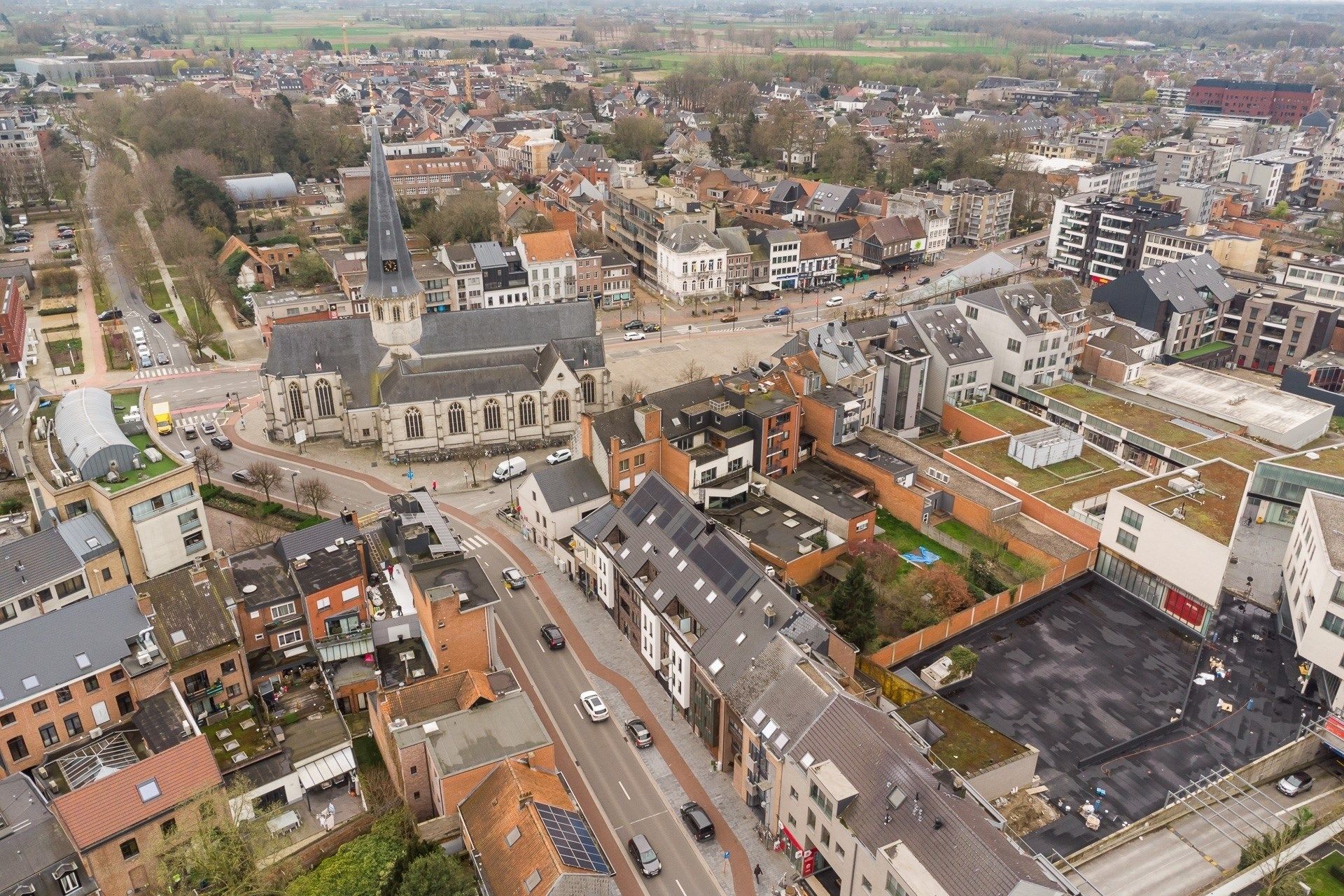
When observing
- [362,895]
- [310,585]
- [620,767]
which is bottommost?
[620,767]

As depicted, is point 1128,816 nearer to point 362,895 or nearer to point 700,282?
point 362,895

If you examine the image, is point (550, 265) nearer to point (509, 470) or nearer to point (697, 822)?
point (509, 470)

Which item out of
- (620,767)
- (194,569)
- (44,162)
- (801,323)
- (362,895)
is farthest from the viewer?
(44,162)

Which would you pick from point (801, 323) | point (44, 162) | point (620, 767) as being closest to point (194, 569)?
point (620, 767)

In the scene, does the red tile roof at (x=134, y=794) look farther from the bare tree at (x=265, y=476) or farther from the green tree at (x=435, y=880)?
A: the bare tree at (x=265, y=476)

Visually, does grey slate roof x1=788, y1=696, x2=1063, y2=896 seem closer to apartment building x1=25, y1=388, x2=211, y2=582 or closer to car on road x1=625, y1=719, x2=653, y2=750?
car on road x1=625, y1=719, x2=653, y2=750

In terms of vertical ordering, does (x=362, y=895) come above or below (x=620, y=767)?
above

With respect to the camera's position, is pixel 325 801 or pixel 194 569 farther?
pixel 194 569
